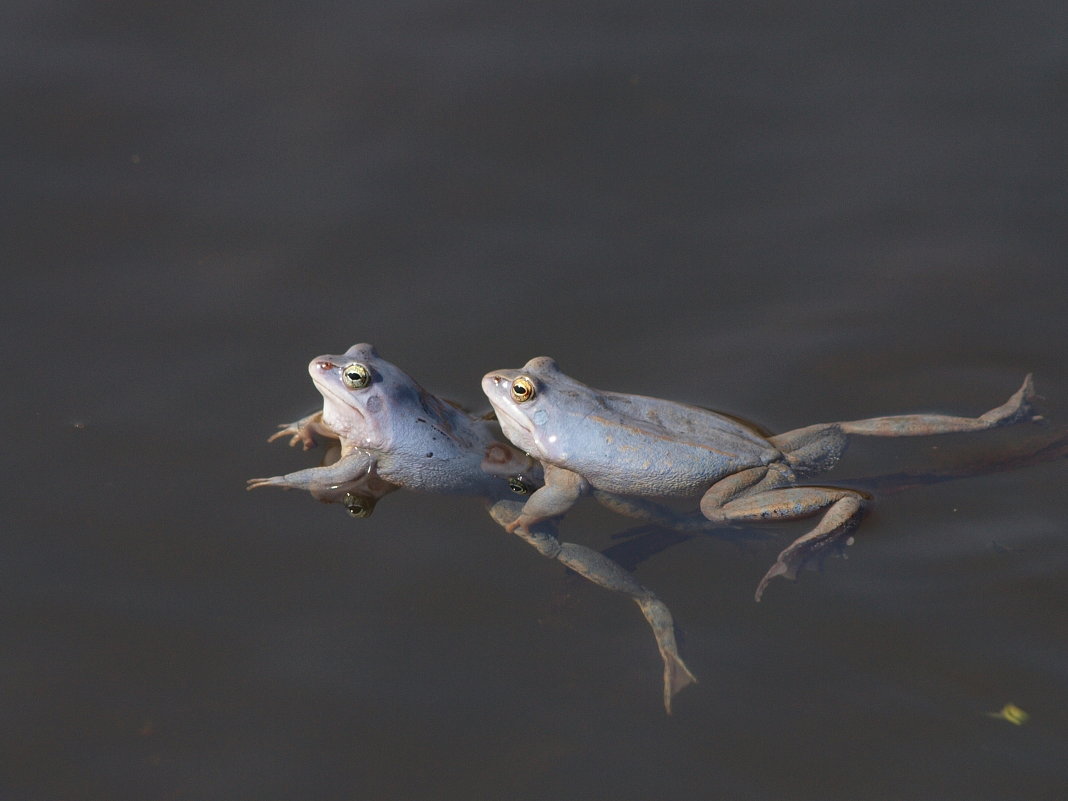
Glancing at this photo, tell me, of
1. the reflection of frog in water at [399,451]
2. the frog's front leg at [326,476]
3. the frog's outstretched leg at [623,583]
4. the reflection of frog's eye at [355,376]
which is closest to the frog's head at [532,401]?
the reflection of frog in water at [399,451]

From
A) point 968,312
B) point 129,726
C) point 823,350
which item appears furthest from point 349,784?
point 968,312

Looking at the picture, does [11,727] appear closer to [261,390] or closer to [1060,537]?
[261,390]

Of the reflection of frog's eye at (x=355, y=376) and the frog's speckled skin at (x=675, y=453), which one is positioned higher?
the reflection of frog's eye at (x=355, y=376)

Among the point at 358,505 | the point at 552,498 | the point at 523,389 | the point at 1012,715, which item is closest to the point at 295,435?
the point at 358,505

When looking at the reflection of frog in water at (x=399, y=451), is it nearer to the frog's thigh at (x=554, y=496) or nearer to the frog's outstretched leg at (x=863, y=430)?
the frog's thigh at (x=554, y=496)

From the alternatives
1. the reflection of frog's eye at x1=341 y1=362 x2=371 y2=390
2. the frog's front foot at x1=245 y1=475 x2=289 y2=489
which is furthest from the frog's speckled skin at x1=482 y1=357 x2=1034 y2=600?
the frog's front foot at x1=245 y1=475 x2=289 y2=489

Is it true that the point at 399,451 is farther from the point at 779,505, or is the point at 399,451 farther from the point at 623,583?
the point at 779,505

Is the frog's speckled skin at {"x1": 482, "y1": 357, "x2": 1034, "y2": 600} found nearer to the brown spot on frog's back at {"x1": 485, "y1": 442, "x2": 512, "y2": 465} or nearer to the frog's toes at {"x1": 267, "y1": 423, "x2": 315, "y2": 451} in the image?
the brown spot on frog's back at {"x1": 485, "y1": 442, "x2": 512, "y2": 465}
